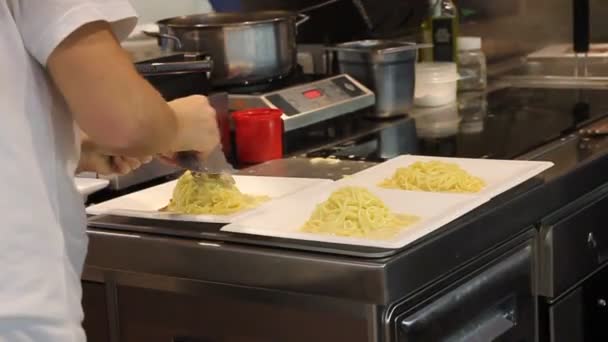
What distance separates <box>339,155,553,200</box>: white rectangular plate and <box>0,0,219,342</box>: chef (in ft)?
1.96

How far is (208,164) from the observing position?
1467mm

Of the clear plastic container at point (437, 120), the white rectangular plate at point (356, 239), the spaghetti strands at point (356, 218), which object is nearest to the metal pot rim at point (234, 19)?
the clear plastic container at point (437, 120)

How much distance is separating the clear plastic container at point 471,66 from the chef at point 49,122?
1.69 meters

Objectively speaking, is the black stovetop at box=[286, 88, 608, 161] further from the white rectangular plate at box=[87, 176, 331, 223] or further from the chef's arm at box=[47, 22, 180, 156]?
the chef's arm at box=[47, 22, 180, 156]

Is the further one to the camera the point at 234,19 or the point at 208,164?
the point at 234,19

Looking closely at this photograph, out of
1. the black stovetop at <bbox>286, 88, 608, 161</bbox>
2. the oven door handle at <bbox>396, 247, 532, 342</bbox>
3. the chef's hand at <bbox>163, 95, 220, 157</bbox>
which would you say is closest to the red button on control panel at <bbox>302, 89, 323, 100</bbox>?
the black stovetop at <bbox>286, 88, 608, 161</bbox>

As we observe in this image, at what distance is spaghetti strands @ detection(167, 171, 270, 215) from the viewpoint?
57.7 inches

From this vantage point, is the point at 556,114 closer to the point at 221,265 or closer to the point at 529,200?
the point at 529,200

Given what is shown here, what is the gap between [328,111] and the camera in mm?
2105

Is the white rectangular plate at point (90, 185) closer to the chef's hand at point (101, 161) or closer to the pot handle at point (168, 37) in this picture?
the chef's hand at point (101, 161)

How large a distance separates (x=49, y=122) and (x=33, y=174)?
0.06 meters

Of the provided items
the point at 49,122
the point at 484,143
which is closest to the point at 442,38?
the point at 484,143

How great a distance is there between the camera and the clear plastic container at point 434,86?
7.92ft

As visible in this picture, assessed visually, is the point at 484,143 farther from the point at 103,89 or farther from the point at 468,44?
the point at 103,89
